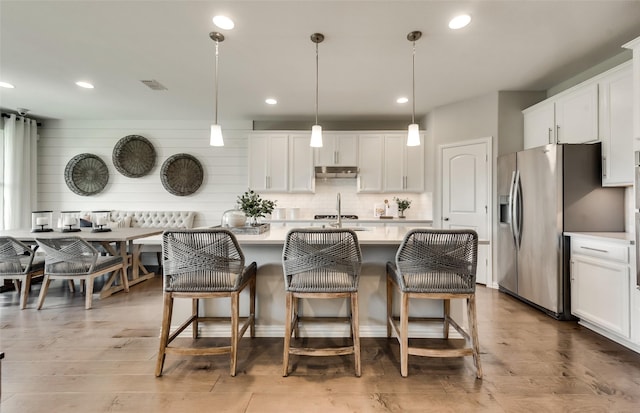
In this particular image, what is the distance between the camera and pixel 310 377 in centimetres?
194

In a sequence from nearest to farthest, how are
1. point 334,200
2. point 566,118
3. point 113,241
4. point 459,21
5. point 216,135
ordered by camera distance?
point 459,21, point 216,135, point 566,118, point 113,241, point 334,200

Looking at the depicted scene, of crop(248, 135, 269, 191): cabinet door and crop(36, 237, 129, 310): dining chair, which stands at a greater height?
crop(248, 135, 269, 191): cabinet door

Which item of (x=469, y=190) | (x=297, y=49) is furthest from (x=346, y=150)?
(x=297, y=49)

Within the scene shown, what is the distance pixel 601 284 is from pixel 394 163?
307 centimetres

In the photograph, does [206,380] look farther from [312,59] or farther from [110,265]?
[312,59]

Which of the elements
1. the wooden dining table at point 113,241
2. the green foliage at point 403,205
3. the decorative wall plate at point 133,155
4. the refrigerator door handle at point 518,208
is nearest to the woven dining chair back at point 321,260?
the refrigerator door handle at point 518,208

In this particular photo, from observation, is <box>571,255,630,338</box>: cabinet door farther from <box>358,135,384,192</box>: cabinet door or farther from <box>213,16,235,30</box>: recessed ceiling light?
<box>213,16,235,30</box>: recessed ceiling light

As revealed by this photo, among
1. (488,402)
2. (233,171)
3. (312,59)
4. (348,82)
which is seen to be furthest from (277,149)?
(488,402)

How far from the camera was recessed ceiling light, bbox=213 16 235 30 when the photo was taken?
7.64ft

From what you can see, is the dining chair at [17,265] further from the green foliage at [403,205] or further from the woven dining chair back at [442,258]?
the green foliage at [403,205]

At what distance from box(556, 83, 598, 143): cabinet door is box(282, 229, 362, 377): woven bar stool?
2830 millimetres

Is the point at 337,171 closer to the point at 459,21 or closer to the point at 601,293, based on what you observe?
the point at 459,21

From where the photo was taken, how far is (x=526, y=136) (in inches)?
150

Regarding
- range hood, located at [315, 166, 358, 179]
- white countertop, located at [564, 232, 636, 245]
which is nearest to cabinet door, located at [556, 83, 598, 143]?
white countertop, located at [564, 232, 636, 245]
